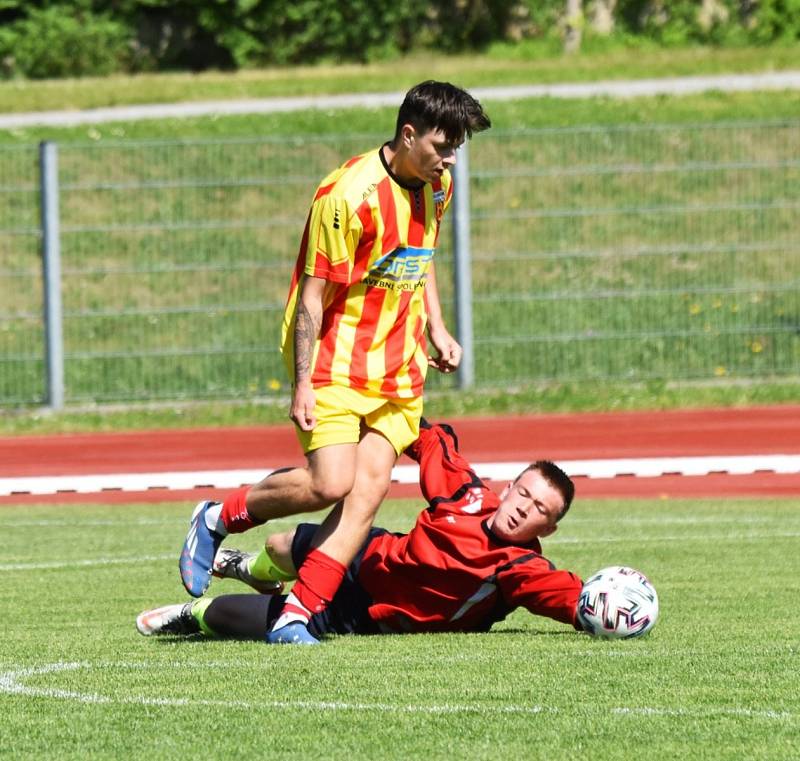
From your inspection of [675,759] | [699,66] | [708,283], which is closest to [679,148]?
[708,283]

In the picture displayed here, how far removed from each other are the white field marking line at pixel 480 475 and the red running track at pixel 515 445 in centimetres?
52

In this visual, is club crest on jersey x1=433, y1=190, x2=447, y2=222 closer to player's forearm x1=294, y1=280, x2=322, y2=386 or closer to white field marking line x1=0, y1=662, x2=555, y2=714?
player's forearm x1=294, y1=280, x2=322, y2=386

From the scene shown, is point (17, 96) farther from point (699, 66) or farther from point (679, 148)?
point (679, 148)

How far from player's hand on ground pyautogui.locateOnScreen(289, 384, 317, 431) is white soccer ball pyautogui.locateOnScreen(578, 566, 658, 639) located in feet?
3.97

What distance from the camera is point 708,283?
17.8 meters

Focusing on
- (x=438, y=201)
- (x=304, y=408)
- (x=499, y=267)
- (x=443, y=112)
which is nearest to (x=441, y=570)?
(x=304, y=408)

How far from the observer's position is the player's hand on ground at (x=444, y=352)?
784 cm

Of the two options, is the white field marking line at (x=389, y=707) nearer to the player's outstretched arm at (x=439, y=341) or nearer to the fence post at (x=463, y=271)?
the player's outstretched arm at (x=439, y=341)

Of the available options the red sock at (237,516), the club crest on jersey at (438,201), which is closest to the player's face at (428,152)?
the club crest on jersey at (438,201)

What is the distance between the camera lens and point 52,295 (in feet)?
55.7

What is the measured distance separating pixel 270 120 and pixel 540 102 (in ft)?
13.3

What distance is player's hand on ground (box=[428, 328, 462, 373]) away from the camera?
784cm

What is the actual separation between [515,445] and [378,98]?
1545 centimetres

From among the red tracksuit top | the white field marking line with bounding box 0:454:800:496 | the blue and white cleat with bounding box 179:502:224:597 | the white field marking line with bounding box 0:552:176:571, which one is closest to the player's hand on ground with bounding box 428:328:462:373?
the red tracksuit top
